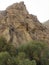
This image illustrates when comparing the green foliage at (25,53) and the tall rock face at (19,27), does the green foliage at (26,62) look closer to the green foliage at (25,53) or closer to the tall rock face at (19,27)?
the green foliage at (25,53)

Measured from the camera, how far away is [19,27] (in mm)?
71250

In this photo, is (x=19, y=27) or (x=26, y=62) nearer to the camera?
(x=26, y=62)

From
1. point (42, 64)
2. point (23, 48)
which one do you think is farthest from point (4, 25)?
point (42, 64)

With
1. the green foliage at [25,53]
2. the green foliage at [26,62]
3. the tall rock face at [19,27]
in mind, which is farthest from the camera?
the tall rock face at [19,27]

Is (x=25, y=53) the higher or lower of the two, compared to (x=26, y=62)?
higher

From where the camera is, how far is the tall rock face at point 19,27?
6850 cm

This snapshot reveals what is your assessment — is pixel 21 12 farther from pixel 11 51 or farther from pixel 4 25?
pixel 11 51

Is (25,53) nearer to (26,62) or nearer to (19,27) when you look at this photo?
(26,62)

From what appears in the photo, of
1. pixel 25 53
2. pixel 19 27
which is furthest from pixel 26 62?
pixel 19 27

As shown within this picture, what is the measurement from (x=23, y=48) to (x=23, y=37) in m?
4.94

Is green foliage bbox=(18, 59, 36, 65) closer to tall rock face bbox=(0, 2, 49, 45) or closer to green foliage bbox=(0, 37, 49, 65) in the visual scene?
green foliage bbox=(0, 37, 49, 65)

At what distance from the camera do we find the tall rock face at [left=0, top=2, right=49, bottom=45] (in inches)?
2697

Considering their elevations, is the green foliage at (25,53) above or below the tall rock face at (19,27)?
below

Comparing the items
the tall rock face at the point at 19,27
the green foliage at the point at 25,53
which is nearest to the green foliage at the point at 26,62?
the green foliage at the point at 25,53
